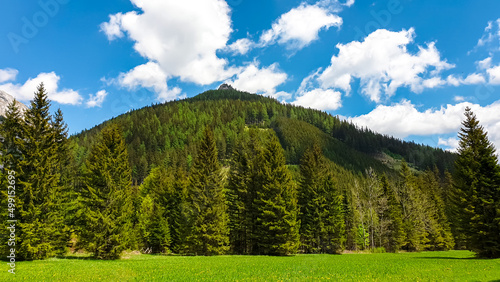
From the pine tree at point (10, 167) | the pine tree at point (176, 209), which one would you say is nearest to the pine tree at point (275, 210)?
the pine tree at point (176, 209)

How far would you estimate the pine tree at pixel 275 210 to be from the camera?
32.1 meters

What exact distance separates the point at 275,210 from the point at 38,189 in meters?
25.5

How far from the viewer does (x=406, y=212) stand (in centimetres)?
5225

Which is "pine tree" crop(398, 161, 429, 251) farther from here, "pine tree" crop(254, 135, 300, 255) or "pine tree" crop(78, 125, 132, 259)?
"pine tree" crop(78, 125, 132, 259)

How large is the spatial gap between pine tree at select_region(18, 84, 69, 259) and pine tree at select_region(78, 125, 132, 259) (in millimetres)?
2650

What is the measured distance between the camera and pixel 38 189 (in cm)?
2341

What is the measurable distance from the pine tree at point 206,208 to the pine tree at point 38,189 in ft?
46.3

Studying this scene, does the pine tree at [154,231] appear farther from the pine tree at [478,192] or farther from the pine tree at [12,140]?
the pine tree at [478,192]

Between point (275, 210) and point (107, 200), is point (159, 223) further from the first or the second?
point (275, 210)

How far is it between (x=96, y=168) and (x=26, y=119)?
7967 millimetres

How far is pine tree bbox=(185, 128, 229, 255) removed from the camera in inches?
1261

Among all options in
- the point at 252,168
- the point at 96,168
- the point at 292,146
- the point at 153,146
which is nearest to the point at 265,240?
the point at 252,168

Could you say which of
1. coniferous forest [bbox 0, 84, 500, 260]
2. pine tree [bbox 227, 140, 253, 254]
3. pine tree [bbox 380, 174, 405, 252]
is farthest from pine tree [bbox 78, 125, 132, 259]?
pine tree [bbox 380, 174, 405, 252]

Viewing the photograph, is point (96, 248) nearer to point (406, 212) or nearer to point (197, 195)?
point (197, 195)
